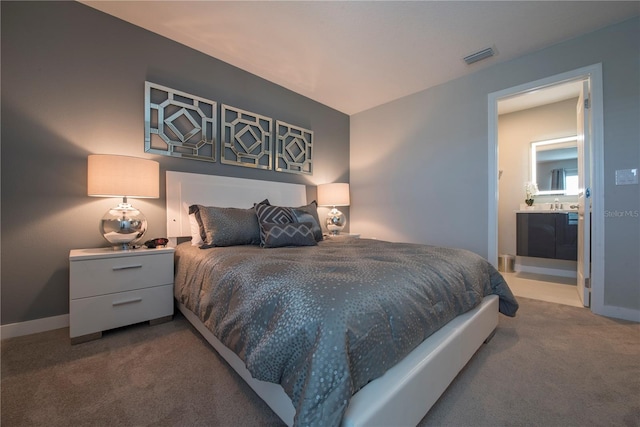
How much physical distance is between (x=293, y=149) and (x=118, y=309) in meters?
2.49

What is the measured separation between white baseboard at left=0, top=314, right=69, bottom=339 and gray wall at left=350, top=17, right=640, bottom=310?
3440 millimetres

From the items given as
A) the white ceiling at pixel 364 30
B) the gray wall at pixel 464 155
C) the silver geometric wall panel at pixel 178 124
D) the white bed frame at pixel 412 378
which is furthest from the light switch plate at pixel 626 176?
the silver geometric wall panel at pixel 178 124

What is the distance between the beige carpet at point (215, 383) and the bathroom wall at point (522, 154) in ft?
7.72

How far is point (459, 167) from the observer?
304 cm

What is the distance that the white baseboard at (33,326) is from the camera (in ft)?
5.73

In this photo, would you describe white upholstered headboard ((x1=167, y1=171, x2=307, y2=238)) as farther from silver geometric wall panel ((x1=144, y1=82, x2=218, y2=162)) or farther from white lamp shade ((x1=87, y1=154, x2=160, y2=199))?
white lamp shade ((x1=87, y1=154, x2=160, y2=199))

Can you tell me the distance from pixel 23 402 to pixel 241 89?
115 inches

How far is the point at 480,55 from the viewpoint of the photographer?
261 centimetres

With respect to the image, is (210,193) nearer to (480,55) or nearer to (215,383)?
(215,383)

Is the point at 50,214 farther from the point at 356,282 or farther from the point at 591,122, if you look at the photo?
the point at 591,122

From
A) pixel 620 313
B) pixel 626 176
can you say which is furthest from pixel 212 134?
pixel 620 313

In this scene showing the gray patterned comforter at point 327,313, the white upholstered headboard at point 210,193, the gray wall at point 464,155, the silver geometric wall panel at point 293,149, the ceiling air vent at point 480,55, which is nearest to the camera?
the gray patterned comforter at point 327,313

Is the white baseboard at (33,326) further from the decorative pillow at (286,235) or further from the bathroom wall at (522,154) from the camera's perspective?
the bathroom wall at (522,154)

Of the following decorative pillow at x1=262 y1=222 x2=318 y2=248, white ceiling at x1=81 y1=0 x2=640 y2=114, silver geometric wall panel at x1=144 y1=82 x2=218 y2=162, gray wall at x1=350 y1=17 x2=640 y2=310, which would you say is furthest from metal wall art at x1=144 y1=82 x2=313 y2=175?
gray wall at x1=350 y1=17 x2=640 y2=310
